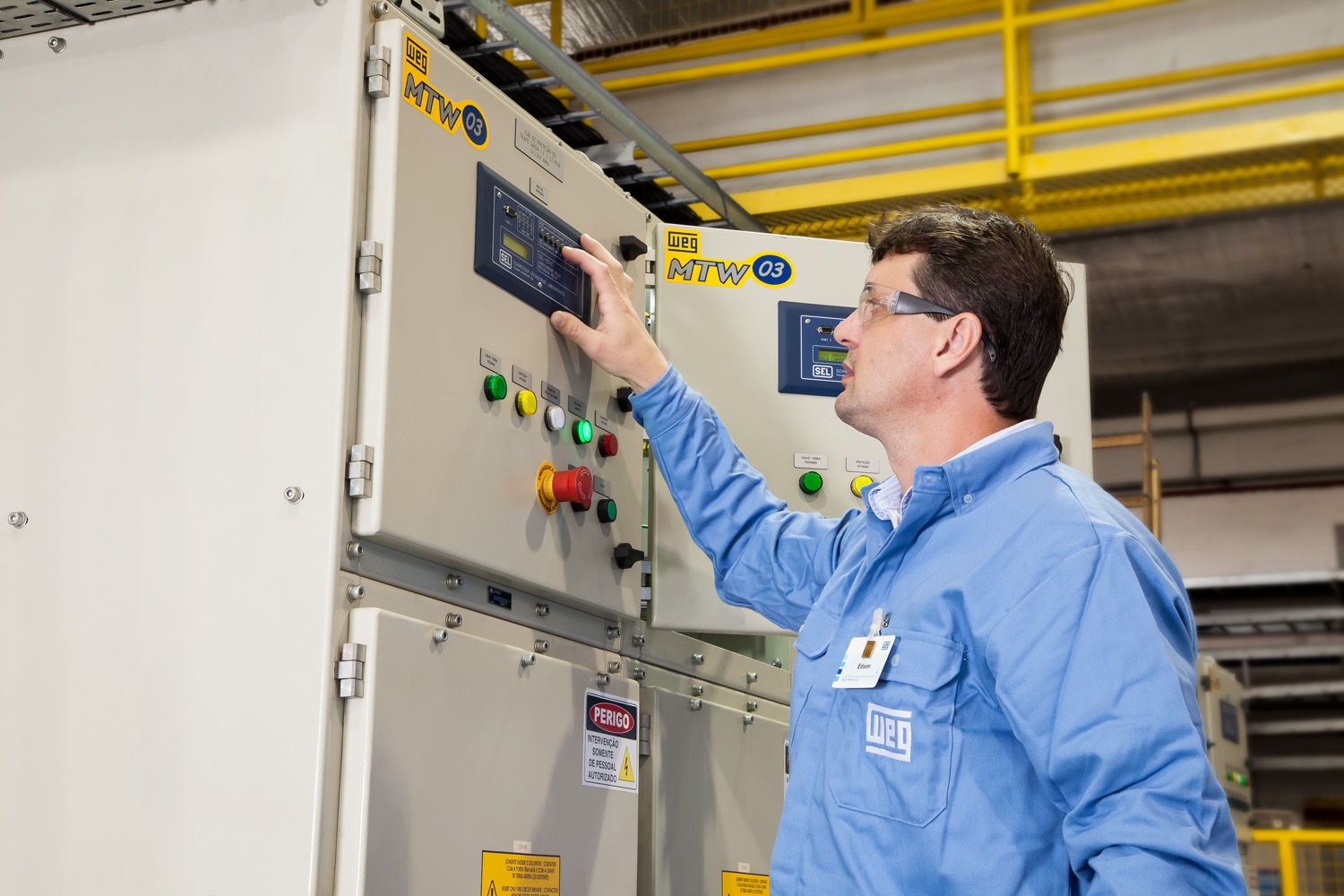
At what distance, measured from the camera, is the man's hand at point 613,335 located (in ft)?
7.56

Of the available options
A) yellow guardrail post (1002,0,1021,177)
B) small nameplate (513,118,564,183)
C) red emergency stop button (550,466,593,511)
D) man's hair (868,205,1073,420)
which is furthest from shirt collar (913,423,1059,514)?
yellow guardrail post (1002,0,1021,177)

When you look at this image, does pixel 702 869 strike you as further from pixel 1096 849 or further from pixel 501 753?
pixel 1096 849

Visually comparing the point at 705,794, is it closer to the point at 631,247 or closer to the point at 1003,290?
the point at 631,247

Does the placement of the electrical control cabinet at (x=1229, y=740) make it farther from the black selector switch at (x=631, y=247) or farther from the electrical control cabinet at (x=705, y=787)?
the black selector switch at (x=631, y=247)

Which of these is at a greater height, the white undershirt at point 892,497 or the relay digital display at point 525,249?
the relay digital display at point 525,249

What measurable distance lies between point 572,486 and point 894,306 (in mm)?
617

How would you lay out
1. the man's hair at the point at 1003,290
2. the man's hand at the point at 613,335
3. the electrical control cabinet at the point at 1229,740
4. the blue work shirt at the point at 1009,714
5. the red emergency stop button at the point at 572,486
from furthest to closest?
the electrical control cabinet at the point at 1229,740 < the man's hand at the point at 613,335 < the red emergency stop button at the point at 572,486 < the man's hair at the point at 1003,290 < the blue work shirt at the point at 1009,714

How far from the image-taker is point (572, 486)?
2.18 meters

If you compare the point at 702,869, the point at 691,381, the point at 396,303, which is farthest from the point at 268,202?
the point at 702,869

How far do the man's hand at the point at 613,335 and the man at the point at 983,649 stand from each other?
40 centimetres

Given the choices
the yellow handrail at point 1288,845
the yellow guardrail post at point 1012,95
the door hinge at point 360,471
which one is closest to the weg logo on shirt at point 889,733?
the door hinge at point 360,471

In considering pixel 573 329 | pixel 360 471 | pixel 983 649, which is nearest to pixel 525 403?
pixel 573 329

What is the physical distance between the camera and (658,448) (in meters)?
2.36

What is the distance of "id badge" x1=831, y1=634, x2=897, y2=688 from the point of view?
5.56 feet
